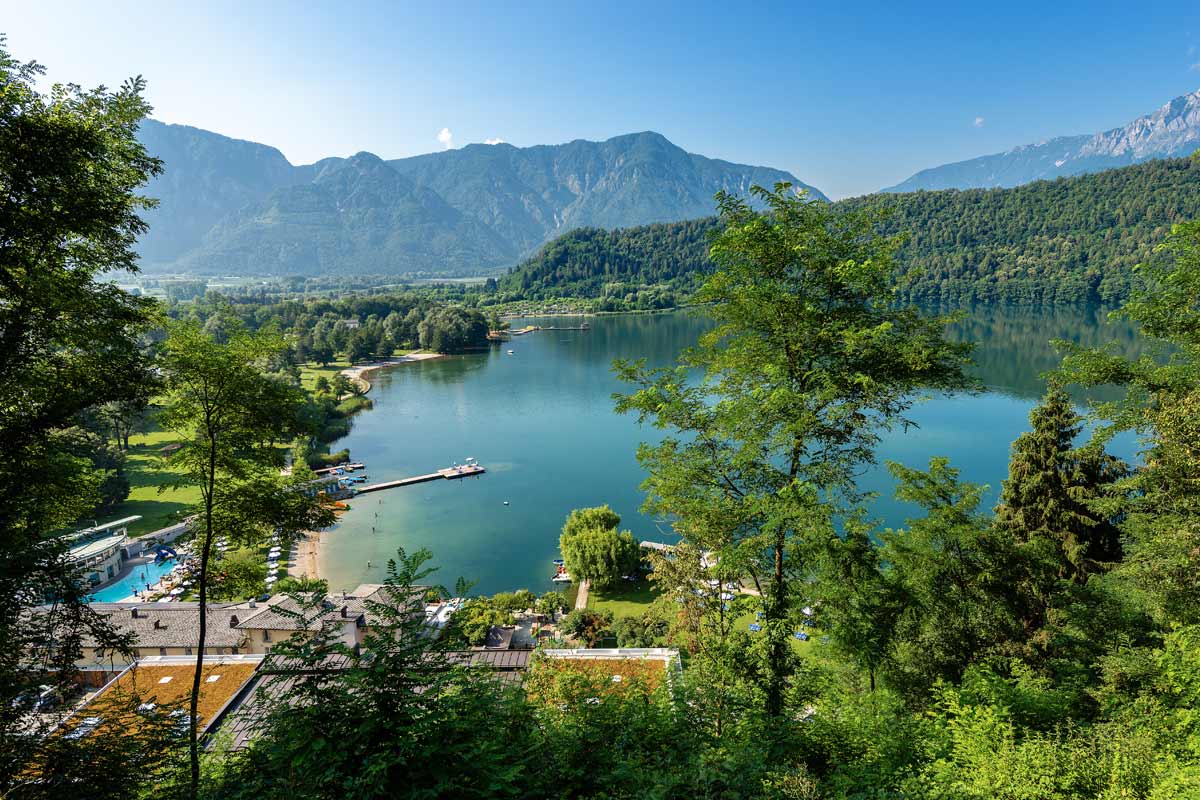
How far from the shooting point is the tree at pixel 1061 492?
16.4 meters

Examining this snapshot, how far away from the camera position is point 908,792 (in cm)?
559

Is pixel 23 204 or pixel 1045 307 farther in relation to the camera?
pixel 1045 307

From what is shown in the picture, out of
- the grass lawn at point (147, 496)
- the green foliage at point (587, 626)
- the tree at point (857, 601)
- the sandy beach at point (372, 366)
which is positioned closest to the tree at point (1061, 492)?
the tree at point (857, 601)

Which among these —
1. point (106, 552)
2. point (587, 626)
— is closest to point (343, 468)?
point (106, 552)

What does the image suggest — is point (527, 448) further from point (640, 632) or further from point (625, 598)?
point (640, 632)

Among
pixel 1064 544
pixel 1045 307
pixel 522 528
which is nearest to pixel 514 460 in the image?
pixel 522 528

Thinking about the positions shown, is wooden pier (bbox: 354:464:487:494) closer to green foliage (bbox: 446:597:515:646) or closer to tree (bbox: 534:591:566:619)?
green foliage (bbox: 446:597:515:646)

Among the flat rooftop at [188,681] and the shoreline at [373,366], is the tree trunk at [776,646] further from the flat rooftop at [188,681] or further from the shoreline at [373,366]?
the shoreline at [373,366]

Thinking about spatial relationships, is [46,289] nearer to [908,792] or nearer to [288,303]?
[908,792]

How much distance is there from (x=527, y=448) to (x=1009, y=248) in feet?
461

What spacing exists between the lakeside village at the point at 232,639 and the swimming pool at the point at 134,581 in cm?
6

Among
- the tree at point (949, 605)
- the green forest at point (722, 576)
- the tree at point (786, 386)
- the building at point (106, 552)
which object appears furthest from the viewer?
the building at point (106, 552)

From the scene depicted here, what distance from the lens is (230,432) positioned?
8.06 meters

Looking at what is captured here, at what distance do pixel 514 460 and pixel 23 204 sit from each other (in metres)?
41.5
